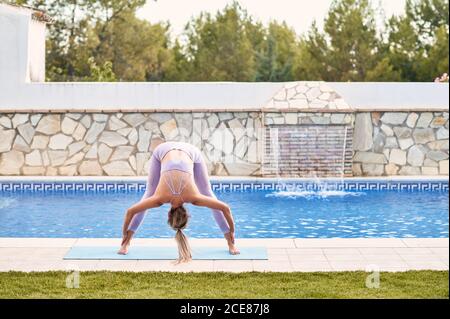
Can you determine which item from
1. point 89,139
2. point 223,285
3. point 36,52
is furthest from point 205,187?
point 36,52

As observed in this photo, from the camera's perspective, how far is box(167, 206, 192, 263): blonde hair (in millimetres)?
7332

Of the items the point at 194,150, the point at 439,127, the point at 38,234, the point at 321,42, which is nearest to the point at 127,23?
the point at 321,42

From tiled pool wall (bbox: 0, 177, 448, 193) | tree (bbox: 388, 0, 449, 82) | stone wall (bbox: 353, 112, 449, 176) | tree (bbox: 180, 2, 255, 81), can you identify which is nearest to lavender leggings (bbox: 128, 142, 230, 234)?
tiled pool wall (bbox: 0, 177, 448, 193)

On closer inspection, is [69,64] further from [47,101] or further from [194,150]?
[194,150]

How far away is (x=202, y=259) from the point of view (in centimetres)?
759

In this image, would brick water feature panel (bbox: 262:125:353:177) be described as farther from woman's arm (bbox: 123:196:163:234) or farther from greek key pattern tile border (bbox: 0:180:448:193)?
woman's arm (bbox: 123:196:163:234)

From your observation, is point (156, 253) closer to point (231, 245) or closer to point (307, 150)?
point (231, 245)

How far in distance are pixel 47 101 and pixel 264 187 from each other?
4.71 m

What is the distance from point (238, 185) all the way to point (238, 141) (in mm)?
1437

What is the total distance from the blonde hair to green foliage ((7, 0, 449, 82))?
23143 millimetres

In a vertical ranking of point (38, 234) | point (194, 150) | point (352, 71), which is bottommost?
point (38, 234)

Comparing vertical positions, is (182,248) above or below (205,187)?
below

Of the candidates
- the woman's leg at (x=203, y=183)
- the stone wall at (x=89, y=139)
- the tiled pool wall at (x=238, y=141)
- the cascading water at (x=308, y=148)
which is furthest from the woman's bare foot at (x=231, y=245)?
the stone wall at (x=89, y=139)

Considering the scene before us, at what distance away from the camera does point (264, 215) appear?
39.2 feet
